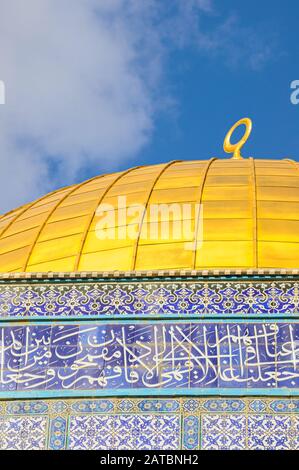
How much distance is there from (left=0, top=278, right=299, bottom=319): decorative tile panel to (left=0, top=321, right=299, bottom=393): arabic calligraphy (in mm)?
116

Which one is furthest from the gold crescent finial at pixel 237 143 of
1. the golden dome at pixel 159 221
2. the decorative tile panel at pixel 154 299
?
the decorative tile panel at pixel 154 299

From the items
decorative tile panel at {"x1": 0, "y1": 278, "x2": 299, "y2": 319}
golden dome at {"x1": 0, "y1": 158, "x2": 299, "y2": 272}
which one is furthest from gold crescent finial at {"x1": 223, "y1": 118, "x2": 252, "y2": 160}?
decorative tile panel at {"x1": 0, "y1": 278, "x2": 299, "y2": 319}

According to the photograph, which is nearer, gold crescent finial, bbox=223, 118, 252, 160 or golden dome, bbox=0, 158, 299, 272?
golden dome, bbox=0, 158, 299, 272

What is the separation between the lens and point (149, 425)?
956cm

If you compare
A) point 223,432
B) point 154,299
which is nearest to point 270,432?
point 223,432

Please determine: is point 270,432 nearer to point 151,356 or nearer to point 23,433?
point 151,356

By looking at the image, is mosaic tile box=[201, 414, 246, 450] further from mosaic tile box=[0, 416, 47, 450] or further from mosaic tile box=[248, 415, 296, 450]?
mosaic tile box=[0, 416, 47, 450]

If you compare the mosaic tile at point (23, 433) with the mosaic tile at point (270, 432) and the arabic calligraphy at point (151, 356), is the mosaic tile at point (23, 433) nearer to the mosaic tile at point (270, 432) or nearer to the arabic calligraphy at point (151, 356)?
the arabic calligraphy at point (151, 356)

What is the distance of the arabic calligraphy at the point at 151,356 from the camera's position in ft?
31.9

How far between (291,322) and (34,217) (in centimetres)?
311

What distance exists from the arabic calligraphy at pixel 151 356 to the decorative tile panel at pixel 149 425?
15cm

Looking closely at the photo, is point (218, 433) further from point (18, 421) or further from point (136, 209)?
point (136, 209)

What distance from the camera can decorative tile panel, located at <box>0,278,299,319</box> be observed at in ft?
32.9

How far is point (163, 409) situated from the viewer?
31.6 feet
